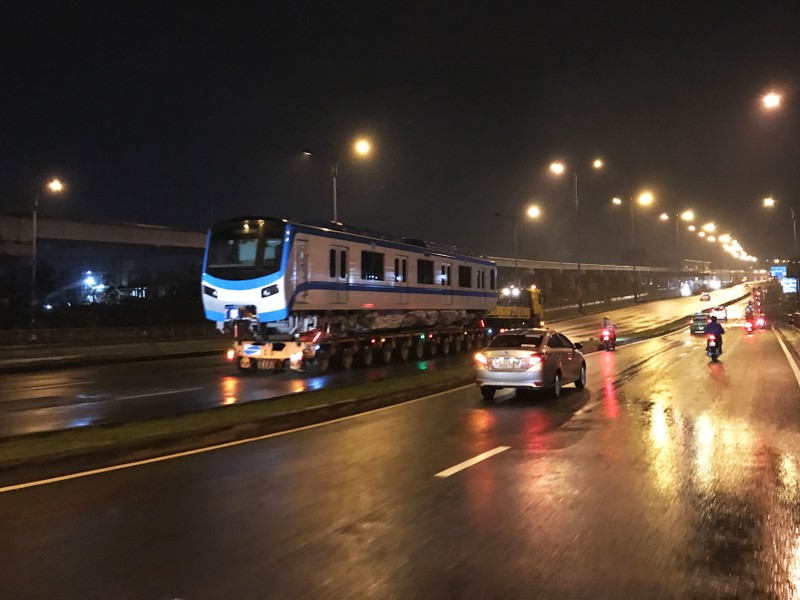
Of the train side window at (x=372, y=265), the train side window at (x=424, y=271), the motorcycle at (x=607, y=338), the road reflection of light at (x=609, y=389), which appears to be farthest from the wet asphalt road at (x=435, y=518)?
the motorcycle at (x=607, y=338)

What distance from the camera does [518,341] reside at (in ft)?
52.6

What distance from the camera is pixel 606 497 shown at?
7.64m

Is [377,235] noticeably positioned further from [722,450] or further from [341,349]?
[722,450]

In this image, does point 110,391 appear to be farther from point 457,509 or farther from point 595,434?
point 457,509

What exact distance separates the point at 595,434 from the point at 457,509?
16.1 ft

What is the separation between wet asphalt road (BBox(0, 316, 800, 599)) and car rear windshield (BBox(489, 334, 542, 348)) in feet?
11.6

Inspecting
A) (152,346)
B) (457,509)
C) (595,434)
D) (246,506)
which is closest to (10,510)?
(246,506)

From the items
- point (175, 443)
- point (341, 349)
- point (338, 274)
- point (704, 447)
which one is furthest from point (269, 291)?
point (704, 447)

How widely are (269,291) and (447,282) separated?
12663 millimetres

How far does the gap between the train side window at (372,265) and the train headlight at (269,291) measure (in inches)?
193

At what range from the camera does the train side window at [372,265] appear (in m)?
25.5

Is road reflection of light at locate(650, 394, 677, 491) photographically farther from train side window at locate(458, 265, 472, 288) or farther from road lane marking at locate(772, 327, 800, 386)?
train side window at locate(458, 265, 472, 288)

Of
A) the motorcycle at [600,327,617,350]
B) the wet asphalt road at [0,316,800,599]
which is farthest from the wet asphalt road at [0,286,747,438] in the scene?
the motorcycle at [600,327,617,350]

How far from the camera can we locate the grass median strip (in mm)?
9703
